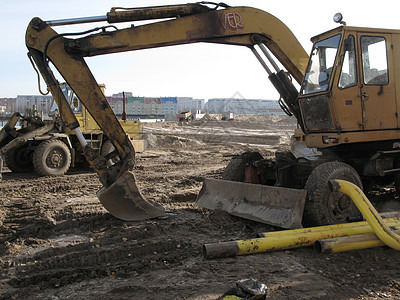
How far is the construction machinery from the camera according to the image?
10609 mm

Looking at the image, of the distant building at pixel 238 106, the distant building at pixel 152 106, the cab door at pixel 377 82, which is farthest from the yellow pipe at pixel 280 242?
the distant building at pixel 238 106

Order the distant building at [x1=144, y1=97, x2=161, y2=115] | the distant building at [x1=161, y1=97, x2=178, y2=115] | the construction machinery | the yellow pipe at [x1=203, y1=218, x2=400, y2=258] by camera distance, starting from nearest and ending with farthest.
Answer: the yellow pipe at [x1=203, y1=218, x2=400, y2=258], the construction machinery, the distant building at [x1=144, y1=97, x2=161, y2=115], the distant building at [x1=161, y1=97, x2=178, y2=115]

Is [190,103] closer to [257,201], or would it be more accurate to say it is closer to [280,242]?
[257,201]

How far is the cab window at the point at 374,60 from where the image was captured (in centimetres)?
541

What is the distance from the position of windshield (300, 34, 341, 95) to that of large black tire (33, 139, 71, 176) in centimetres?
763

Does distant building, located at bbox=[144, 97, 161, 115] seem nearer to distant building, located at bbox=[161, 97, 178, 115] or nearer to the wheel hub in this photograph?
distant building, located at bbox=[161, 97, 178, 115]

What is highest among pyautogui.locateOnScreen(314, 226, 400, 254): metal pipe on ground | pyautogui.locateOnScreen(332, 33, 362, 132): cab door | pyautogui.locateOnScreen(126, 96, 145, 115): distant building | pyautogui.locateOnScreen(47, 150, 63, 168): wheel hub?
pyautogui.locateOnScreen(126, 96, 145, 115): distant building

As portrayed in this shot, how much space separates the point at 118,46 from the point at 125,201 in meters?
2.36

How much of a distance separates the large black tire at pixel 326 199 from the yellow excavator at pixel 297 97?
1 centimetres

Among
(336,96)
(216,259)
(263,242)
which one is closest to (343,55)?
(336,96)

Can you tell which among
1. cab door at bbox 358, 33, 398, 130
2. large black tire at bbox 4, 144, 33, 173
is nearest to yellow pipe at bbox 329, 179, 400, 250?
cab door at bbox 358, 33, 398, 130

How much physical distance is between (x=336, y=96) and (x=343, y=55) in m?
0.61

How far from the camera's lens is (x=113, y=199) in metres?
5.56

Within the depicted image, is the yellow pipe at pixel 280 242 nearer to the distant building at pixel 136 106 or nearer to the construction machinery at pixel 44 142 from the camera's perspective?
the construction machinery at pixel 44 142
